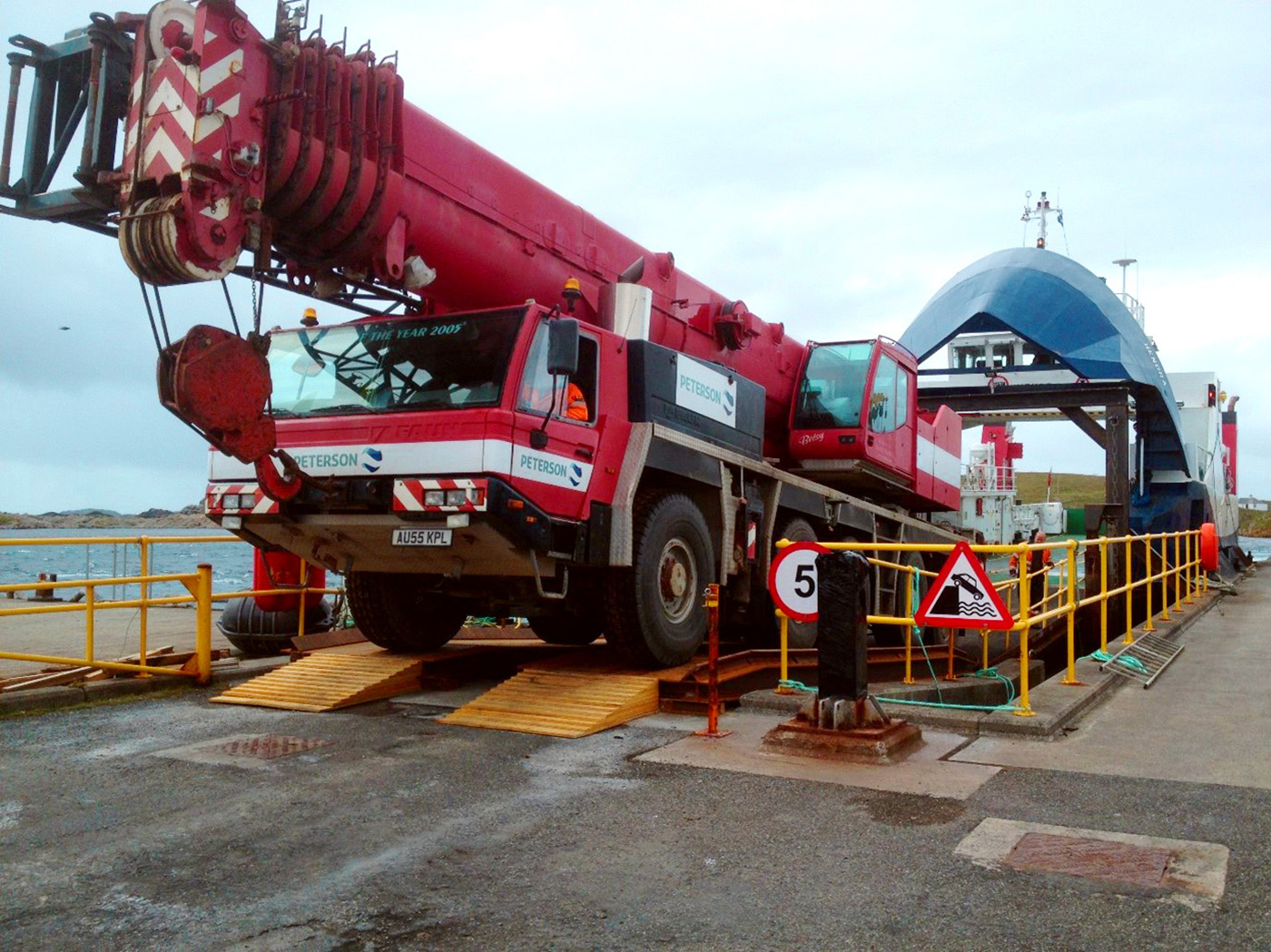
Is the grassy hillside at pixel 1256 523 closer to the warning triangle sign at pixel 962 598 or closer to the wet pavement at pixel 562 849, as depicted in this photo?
the warning triangle sign at pixel 962 598

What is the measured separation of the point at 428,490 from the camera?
7.07 metres

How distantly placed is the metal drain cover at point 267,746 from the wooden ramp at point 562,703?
990 mm

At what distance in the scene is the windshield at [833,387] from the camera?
11.5 metres

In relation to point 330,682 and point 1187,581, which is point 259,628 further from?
point 1187,581

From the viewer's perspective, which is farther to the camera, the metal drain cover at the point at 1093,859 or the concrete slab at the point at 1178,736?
the concrete slab at the point at 1178,736

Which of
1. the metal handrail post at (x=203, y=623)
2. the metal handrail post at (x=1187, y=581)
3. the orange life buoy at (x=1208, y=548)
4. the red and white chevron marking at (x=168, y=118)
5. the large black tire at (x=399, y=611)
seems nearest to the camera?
the red and white chevron marking at (x=168, y=118)

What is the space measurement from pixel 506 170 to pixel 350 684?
4.00m

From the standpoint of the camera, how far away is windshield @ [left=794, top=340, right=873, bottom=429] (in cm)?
1146

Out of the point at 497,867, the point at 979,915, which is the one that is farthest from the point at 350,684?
the point at 979,915

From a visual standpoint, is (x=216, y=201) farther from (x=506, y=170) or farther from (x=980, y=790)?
(x=980, y=790)

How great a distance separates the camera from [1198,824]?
4934 millimetres

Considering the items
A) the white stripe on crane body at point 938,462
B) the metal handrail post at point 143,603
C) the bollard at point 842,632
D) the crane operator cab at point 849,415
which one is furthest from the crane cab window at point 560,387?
the white stripe on crane body at point 938,462

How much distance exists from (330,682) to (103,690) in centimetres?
170

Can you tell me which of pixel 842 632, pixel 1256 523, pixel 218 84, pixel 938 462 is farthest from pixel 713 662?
pixel 1256 523
